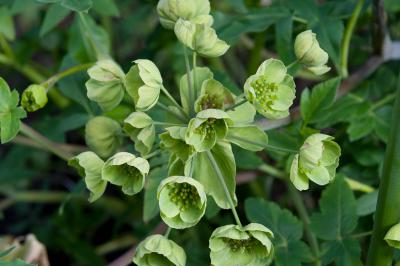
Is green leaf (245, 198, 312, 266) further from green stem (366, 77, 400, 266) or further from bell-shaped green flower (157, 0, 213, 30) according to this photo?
bell-shaped green flower (157, 0, 213, 30)

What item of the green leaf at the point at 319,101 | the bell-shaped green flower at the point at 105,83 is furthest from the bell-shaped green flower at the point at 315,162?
the bell-shaped green flower at the point at 105,83

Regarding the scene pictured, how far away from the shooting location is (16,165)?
1.79m

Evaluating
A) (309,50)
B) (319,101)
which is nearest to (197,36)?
(309,50)

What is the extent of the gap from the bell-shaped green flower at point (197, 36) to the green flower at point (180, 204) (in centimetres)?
20

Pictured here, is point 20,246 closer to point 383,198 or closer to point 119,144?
point 119,144

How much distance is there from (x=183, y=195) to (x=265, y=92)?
187 mm

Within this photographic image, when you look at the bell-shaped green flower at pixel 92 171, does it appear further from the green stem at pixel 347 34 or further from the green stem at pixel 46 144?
the green stem at pixel 347 34

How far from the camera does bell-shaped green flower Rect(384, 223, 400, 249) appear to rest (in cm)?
104

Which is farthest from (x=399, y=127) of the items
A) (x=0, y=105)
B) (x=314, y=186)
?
(x=314, y=186)

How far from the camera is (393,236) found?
3.41 feet

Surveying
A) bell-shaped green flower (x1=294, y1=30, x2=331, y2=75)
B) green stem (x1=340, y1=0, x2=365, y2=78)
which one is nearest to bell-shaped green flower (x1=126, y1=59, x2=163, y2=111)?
bell-shaped green flower (x1=294, y1=30, x2=331, y2=75)

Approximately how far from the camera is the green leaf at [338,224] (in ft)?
3.86

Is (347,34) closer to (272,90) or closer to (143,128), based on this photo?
(272,90)

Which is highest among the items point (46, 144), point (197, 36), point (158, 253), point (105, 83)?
point (197, 36)
